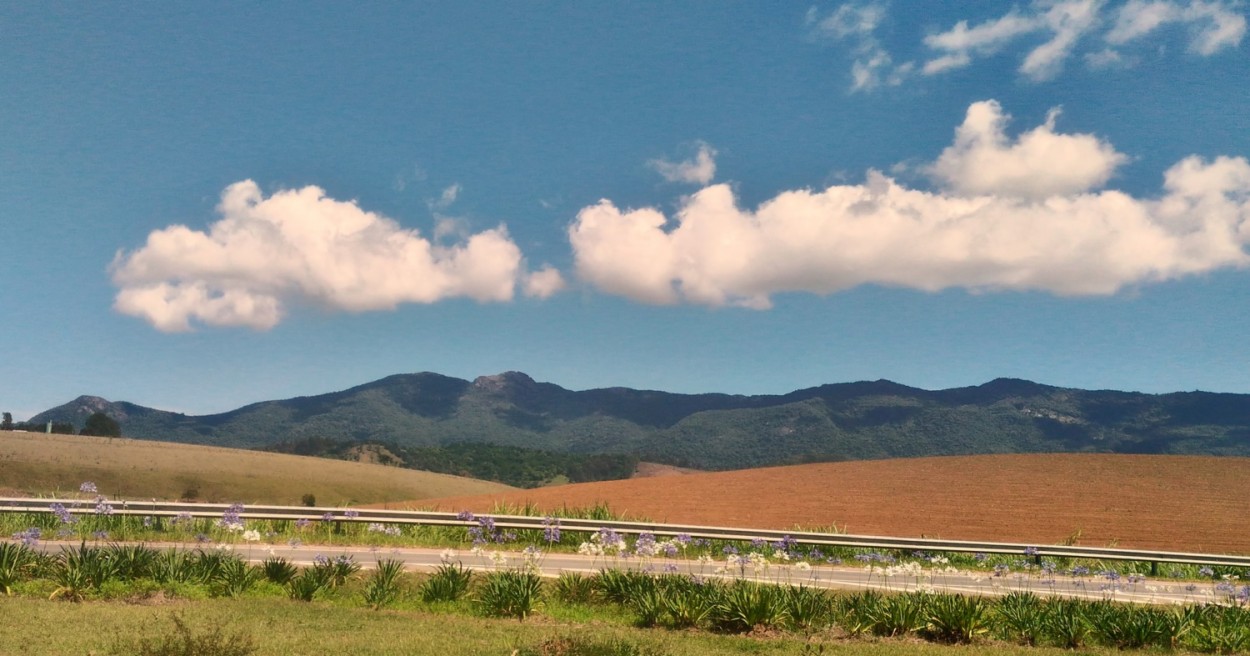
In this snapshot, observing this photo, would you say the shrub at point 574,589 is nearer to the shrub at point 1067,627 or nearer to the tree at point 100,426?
the shrub at point 1067,627

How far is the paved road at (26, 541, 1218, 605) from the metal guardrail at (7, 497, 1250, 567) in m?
2.18

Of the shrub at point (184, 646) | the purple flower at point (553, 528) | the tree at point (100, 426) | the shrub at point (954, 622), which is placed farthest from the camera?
the tree at point (100, 426)

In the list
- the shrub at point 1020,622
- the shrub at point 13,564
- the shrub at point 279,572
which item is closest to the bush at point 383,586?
the shrub at point 279,572

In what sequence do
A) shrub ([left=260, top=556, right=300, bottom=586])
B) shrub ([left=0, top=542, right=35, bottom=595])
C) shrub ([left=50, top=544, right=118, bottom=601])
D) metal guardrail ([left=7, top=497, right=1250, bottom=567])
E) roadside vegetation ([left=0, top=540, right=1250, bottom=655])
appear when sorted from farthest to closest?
1. metal guardrail ([left=7, top=497, right=1250, bottom=567])
2. shrub ([left=260, top=556, right=300, bottom=586])
3. shrub ([left=0, top=542, right=35, bottom=595])
4. shrub ([left=50, top=544, right=118, bottom=601])
5. roadside vegetation ([left=0, top=540, right=1250, bottom=655])

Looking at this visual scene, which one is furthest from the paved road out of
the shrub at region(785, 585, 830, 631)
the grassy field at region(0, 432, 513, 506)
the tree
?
the tree

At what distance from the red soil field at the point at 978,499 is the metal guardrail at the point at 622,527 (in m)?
9.35

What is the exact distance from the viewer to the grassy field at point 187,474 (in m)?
78.6

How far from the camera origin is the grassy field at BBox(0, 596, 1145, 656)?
1260 centimetres

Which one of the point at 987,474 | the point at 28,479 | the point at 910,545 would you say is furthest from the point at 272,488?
the point at 910,545

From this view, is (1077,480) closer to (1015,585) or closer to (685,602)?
(1015,585)

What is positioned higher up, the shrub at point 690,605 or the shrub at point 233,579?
the shrub at point 233,579

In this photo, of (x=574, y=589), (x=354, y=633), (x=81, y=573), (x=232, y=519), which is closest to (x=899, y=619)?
(x=574, y=589)

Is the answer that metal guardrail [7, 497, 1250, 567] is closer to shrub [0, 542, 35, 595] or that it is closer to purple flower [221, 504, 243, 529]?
purple flower [221, 504, 243, 529]

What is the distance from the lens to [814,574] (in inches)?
933
